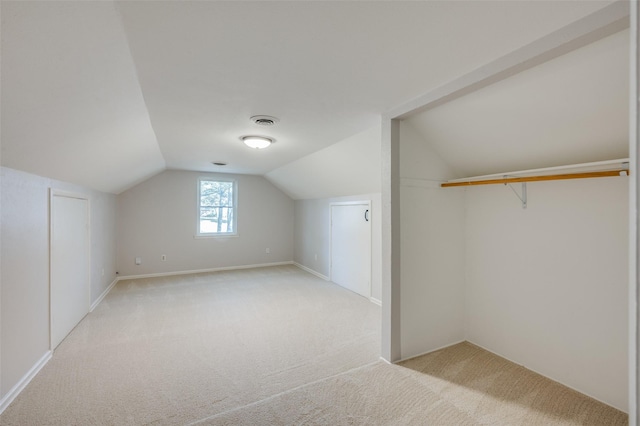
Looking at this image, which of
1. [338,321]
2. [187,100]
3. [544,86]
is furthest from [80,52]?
[338,321]

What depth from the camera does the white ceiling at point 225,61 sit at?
1299 mm

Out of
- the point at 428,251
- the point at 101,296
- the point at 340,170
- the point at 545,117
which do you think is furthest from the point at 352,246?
the point at 101,296

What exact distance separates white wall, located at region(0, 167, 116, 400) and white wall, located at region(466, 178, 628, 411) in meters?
3.74

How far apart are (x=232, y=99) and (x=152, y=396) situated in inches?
89.1

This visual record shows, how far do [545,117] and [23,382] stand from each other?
4154mm

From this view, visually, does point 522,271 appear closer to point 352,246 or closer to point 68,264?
point 352,246

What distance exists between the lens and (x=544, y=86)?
1773mm

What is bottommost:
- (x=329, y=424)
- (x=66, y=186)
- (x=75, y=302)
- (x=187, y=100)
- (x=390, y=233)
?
(x=329, y=424)

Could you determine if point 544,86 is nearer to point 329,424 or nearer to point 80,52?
point 329,424

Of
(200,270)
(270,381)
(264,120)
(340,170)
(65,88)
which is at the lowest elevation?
(270,381)

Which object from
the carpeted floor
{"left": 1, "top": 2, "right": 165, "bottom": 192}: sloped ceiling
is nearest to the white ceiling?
{"left": 1, "top": 2, "right": 165, "bottom": 192}: sloped ceiling

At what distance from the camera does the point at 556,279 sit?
2275 mm

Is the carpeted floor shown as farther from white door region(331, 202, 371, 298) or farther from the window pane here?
the window pane

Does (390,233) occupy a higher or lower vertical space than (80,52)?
lower
